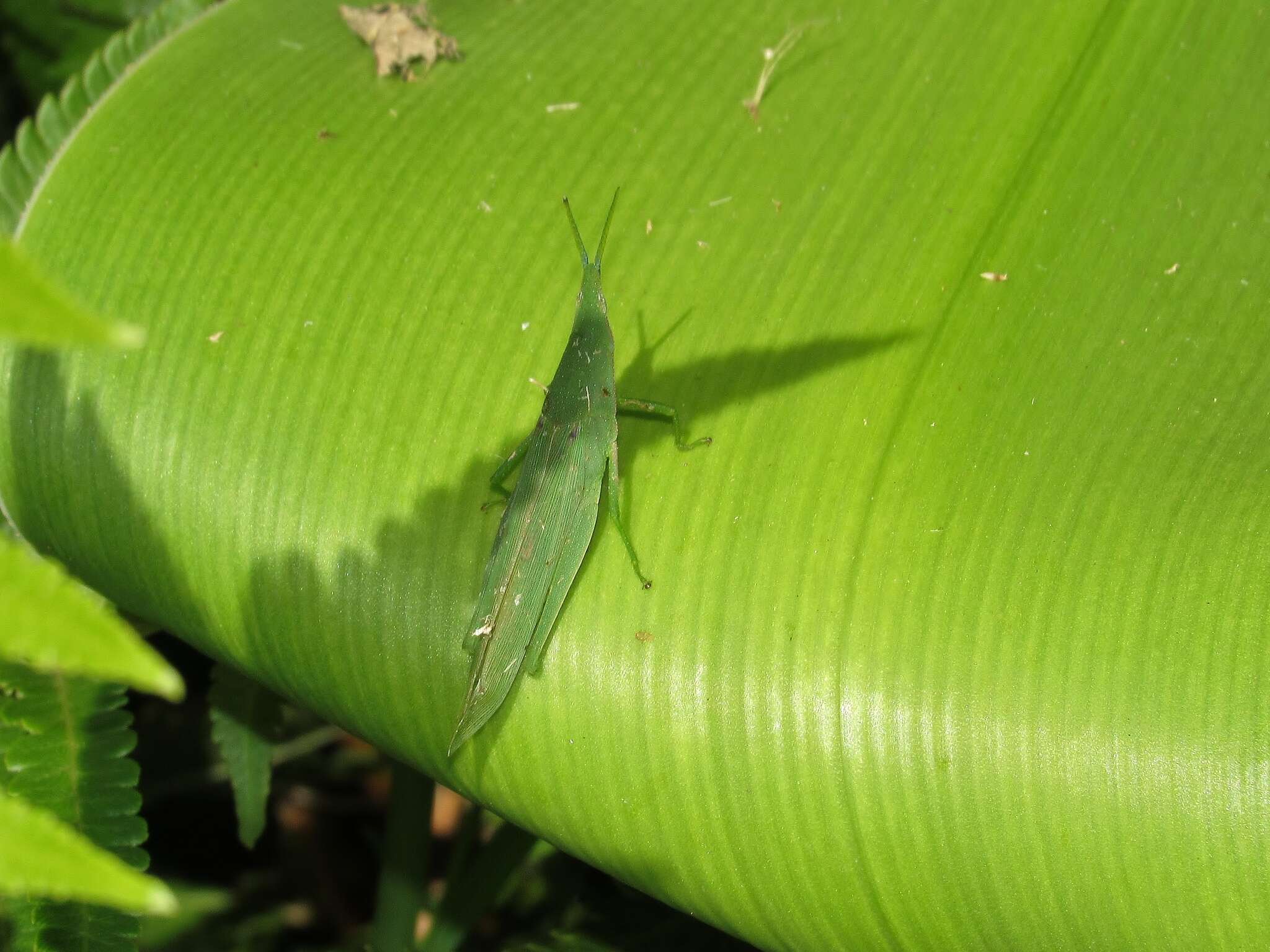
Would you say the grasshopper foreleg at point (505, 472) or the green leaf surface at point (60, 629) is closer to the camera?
the green leaf surface at point (60, 629)

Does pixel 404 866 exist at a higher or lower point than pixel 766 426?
lower

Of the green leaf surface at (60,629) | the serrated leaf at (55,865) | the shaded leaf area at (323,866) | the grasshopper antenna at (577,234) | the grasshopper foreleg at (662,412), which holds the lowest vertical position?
the shaded leaf area at (323,866)

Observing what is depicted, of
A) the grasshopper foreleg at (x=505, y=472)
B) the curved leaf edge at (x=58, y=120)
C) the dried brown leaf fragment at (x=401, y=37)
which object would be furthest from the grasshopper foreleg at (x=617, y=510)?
the curved leaf edge at (x=58, y=120)

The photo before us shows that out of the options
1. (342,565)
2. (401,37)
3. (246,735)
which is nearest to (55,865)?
(342,565)

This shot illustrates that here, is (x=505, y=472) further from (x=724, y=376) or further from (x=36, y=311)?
(x=36, y=311)

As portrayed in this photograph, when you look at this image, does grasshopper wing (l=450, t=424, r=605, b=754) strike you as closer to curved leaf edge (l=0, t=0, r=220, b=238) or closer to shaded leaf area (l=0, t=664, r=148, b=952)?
shaded leaf area (l=0, t=664, r=148, b=952)

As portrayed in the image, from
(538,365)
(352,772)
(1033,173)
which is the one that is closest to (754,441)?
(538,365)

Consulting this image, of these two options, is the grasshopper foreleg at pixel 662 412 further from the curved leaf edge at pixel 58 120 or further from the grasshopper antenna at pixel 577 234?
the curved leaf edge at pixel 58 120

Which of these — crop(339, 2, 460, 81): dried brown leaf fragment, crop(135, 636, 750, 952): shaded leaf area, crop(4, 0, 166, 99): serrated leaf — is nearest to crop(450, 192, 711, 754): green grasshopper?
crop(339, 2, 460, 81): dried brown leaf fragment
